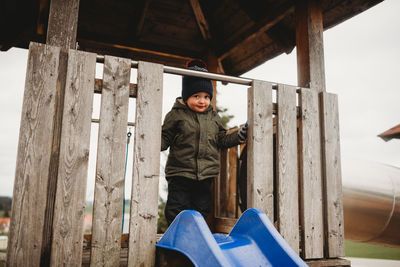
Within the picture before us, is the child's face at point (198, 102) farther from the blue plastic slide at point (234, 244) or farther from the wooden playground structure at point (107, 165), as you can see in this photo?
the blue plastic slide at point (234, 244)

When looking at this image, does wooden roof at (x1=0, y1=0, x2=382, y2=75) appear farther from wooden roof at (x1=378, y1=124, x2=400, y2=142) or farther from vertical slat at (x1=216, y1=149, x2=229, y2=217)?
wooden roof at (x1=378, y1=124, x2=400, y2=142)

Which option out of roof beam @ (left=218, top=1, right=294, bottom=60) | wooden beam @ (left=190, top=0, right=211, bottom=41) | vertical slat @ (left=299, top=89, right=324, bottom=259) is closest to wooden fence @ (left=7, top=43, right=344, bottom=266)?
vertical slat @ (left=299, top=89, right=324, bottom=259)

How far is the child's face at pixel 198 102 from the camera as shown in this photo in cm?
318

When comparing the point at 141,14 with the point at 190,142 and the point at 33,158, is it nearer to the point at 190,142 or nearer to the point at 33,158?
the point at 190,142

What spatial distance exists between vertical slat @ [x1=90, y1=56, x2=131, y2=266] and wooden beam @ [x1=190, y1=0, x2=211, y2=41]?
3.02 meters

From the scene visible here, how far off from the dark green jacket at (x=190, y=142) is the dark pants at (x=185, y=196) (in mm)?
108

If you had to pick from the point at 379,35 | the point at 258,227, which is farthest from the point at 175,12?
the point at 379,35

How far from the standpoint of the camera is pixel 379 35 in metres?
24.8

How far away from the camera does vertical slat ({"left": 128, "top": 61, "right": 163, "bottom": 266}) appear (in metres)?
2.22

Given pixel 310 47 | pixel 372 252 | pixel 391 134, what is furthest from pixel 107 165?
pixel 391 134

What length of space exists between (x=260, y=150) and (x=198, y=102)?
838mm

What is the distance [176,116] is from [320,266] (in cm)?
190

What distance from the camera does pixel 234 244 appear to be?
1.97 meters

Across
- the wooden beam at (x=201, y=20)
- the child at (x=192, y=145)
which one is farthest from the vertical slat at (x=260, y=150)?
the wooden beam at (x=201, y=20)
